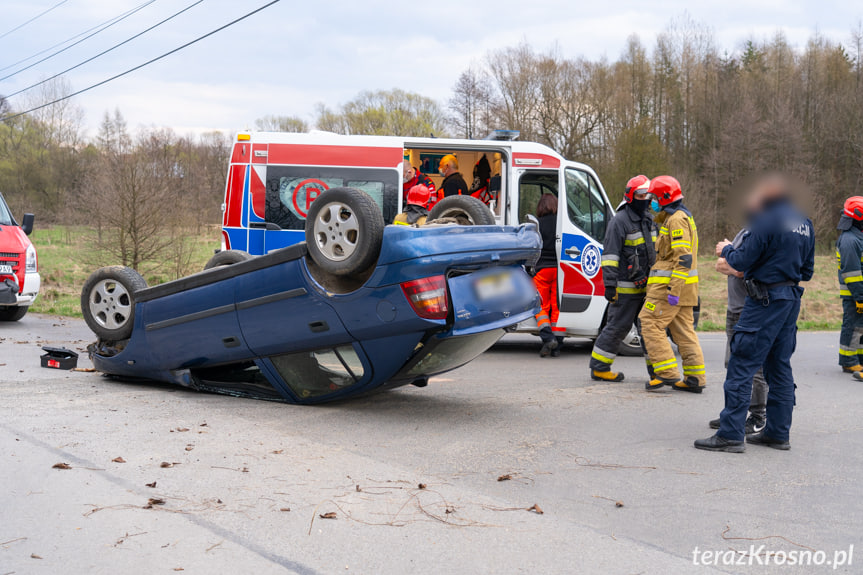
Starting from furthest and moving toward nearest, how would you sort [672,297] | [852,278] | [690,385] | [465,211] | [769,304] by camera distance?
[852,278], [690,385], [672,297], [465,211], [769,304]

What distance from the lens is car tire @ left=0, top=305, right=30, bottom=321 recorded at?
12.8 m

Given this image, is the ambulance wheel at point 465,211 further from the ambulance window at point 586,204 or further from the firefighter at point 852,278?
the firefighter at point 852,278

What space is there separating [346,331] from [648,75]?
4289 cm

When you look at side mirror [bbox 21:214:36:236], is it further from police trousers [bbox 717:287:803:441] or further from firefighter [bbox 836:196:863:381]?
firefighter [bbox 836:196:863:381]

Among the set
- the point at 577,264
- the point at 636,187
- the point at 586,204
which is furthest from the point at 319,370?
the point at 586,204

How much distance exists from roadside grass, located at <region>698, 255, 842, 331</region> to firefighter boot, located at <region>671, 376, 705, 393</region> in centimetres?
687

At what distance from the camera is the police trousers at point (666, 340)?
732 centimetres

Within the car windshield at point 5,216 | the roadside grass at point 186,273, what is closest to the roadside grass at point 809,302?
the roadside grass at point 186,273

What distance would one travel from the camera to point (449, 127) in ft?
145

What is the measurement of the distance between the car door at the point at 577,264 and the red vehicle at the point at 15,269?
28.2 feet

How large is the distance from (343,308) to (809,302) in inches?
661

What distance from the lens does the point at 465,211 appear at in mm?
6531

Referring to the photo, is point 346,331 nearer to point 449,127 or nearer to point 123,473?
point 123,473

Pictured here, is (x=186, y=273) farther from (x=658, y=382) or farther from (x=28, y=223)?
(x=658, y=382)
